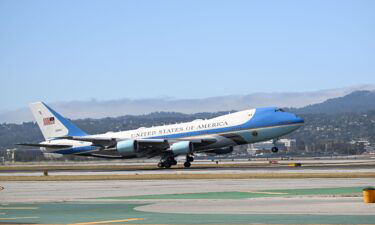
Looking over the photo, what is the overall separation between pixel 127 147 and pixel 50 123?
14.9 m

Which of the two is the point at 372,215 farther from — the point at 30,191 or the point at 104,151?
the point at 104,151

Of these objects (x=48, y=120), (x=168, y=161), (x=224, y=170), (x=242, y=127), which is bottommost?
(x=224, y=170)

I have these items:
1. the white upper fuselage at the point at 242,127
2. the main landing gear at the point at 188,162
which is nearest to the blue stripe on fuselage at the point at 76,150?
the white upper fuselage at the point at 242,127

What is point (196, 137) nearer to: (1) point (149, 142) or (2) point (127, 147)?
(1) point (149, 142)

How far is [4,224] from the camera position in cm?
2422

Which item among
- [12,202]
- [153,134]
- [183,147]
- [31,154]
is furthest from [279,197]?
[31,154]

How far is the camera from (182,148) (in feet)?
261

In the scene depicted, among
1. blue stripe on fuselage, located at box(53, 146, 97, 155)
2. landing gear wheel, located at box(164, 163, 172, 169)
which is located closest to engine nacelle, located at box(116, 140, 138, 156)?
landing gear wheel, located at box(164, 163, 172, 169)

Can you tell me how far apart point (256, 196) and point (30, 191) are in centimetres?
1458

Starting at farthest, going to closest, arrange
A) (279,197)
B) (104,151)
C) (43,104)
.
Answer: (43,104) < (104,151) < (279,197)

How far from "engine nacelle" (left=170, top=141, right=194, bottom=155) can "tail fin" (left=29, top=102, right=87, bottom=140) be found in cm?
1673

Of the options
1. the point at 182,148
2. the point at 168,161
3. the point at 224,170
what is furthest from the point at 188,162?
the point at 224,170

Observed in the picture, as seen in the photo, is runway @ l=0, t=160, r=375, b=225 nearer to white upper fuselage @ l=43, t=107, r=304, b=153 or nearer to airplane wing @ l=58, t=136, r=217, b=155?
white upper fuselage @ l=43, t=107, r=304, b=153

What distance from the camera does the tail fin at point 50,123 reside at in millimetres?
91562
